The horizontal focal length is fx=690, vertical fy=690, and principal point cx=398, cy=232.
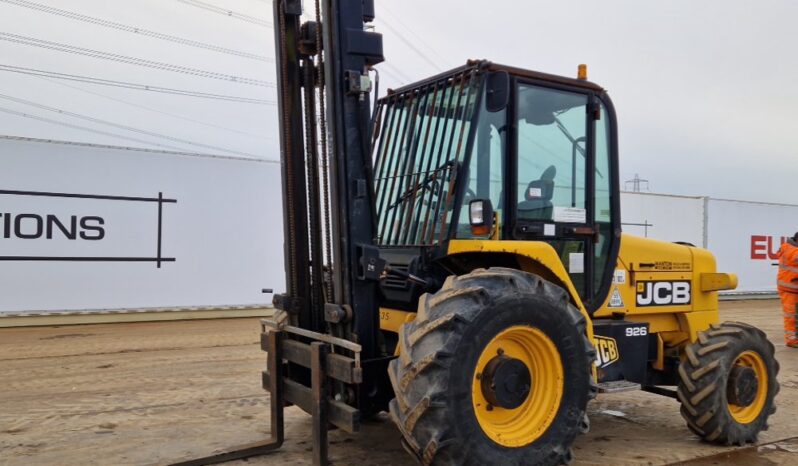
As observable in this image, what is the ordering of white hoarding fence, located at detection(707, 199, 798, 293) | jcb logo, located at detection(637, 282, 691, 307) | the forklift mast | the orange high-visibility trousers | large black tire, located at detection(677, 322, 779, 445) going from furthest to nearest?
white hoarding fence, located at detection(707, 199, 798, 293) → the orange high-visibility trousers → jcb logo, located at detection(637, 282, 691, 307) → large black tire, located at detection(677, 322, 779, 445) → the forklift mast

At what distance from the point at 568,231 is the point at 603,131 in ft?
2.89

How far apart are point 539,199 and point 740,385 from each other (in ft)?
7.11

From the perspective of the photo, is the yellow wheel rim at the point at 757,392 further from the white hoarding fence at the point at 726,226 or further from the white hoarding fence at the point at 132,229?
the white hoarding fence at the point at 726,226

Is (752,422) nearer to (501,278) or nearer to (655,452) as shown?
(655,452)

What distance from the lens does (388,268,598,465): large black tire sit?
3588 millimetres

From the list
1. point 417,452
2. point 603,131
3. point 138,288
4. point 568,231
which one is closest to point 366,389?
point 417,452

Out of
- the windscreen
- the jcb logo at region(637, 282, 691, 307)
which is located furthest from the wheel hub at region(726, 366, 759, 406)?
the windscreen

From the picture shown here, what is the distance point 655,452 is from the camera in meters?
5.02

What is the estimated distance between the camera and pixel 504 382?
3.94 metres

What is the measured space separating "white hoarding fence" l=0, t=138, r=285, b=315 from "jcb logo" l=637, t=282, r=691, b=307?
8779 mm

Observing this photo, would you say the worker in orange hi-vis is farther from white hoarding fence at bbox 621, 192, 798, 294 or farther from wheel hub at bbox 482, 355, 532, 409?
wheel hub at bbox 482, 355, 532, 409

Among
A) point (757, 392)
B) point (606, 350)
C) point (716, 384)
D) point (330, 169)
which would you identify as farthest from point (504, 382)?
point (757, 392)

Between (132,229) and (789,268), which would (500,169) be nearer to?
(789,268)

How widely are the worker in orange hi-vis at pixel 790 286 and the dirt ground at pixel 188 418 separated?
5.28 ft
